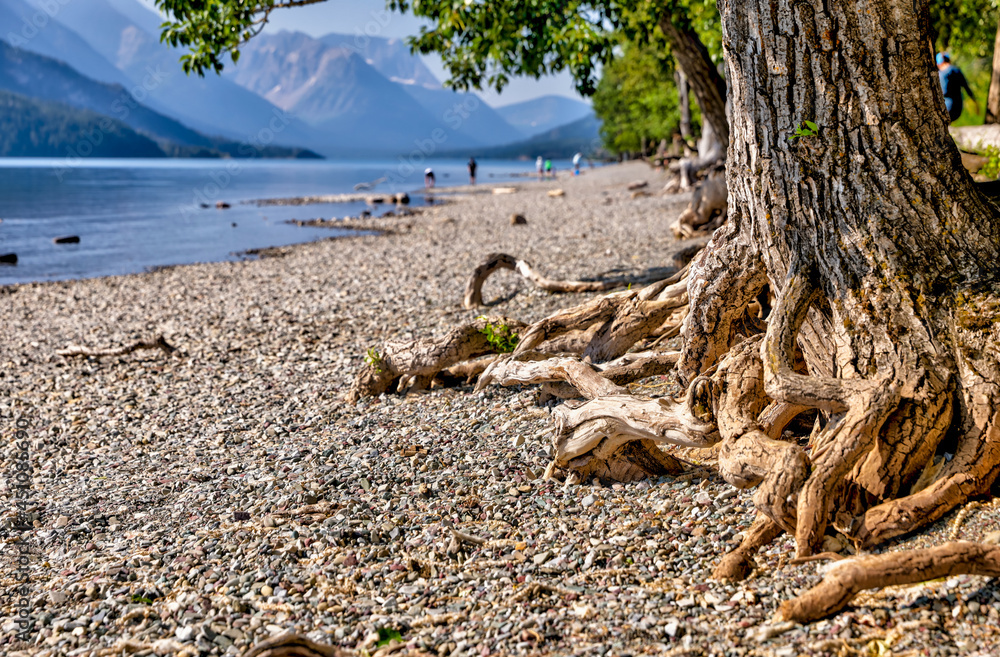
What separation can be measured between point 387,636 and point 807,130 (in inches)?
170

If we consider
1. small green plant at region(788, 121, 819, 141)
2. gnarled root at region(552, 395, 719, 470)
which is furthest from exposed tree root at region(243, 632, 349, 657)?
small green plant at region(788, 121, 819, 141)

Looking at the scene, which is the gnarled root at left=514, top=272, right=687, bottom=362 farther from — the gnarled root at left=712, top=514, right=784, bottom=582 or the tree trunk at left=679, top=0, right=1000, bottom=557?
the gnarled root at left=712, top=514, right=784, bottom=582

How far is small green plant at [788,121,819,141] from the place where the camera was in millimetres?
4859

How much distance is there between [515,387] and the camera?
8758 millimetres

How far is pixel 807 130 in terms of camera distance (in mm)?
4859

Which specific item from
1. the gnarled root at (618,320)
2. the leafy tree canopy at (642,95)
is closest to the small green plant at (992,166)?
the gnarled root at (618,320)

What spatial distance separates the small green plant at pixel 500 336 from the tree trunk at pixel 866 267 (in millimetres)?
4586

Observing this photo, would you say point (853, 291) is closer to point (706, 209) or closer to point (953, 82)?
point (953, 82)

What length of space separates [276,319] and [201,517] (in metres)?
9.95

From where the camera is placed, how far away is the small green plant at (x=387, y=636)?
170 inches

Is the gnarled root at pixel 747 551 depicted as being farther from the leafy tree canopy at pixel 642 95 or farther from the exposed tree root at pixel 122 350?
the leafy tree canopy at pixel 642 95

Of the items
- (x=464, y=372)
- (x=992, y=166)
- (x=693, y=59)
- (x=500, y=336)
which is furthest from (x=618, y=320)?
(x=693, y=59)

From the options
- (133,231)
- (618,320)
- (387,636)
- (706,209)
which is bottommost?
(387,636)

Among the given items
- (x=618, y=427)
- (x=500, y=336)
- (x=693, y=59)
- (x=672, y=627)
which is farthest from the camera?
(x=693, y=59)
